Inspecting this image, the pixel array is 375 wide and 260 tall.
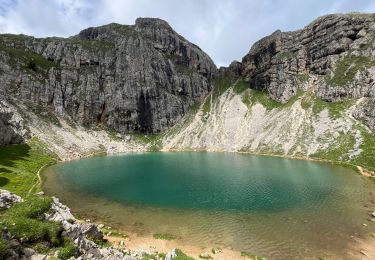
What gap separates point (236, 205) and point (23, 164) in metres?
72.9

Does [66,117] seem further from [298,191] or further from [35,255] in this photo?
[35,255]

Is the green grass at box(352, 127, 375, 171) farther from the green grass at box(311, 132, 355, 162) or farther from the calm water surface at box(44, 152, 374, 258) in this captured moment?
the calm water surface at box(44, 152, 374, 258)

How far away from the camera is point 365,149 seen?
102m

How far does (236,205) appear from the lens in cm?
5194

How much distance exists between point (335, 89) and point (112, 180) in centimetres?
13436

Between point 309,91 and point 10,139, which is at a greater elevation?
point 309,91

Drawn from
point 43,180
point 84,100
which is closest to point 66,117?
point 84,100

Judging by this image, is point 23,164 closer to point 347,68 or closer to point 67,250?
point 67,250

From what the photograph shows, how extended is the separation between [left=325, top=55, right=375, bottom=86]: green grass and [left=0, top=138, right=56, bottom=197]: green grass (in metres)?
152

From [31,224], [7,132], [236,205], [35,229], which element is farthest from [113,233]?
[7,132]

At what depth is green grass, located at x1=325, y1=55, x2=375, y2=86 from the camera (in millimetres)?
152375

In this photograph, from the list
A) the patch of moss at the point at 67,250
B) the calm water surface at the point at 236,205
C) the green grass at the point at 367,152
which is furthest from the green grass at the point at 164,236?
the green grass at the point at 367,152

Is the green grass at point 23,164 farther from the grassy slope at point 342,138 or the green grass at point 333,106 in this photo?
the green grass at point 333,106

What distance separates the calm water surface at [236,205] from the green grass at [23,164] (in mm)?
5028
